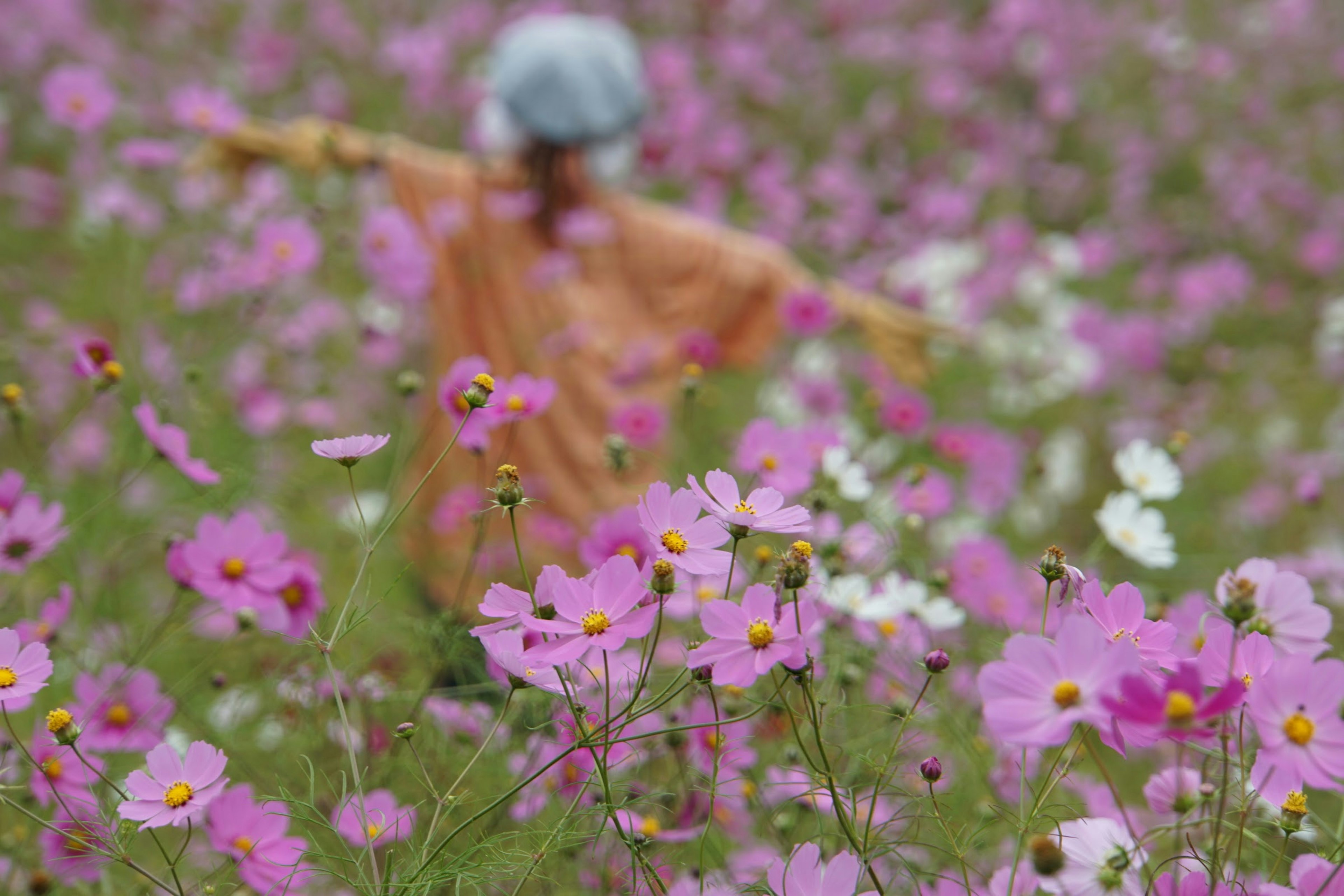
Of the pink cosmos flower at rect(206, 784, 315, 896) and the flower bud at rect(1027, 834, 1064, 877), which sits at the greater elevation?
the flower bud at rect(1027, 834, 1064, 877)

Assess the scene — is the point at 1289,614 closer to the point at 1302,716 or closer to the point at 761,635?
the point at 1302,716

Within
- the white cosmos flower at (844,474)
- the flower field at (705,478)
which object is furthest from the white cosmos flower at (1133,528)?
the white cosmos flower at (844,474)

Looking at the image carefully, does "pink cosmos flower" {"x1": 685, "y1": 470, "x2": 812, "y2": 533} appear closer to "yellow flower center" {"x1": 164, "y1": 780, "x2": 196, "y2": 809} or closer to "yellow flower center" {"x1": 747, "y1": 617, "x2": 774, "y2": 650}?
"yellow flower center" {"x1": 747, "y1": 617, "x2": 774, "y2": 650}

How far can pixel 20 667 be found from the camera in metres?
0.61

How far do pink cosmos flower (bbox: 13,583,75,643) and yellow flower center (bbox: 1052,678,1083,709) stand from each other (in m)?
0.75

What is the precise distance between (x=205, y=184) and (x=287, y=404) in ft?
1.56

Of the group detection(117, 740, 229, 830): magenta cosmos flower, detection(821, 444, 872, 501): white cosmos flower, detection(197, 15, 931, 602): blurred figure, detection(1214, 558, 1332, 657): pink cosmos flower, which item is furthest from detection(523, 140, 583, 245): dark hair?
detection(1214, 558, 1332, 657): pink cosmos flower

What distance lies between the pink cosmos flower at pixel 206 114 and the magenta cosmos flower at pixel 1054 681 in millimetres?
1582

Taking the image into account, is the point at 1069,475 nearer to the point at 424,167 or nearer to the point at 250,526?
the point at 424,167

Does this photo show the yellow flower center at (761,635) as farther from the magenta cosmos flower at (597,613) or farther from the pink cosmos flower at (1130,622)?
the pink cosmos flower at (1130,622)

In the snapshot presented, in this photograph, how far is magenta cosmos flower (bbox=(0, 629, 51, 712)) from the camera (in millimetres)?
591

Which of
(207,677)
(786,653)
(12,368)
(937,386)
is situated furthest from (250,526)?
(937,386)

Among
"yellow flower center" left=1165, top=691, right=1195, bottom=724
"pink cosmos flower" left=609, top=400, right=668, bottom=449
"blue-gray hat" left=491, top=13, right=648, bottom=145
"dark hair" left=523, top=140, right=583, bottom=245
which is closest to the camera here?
"yellow flower center" left=1165, top=691, right=1195, bottom=724

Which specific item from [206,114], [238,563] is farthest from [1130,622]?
[206,114]
